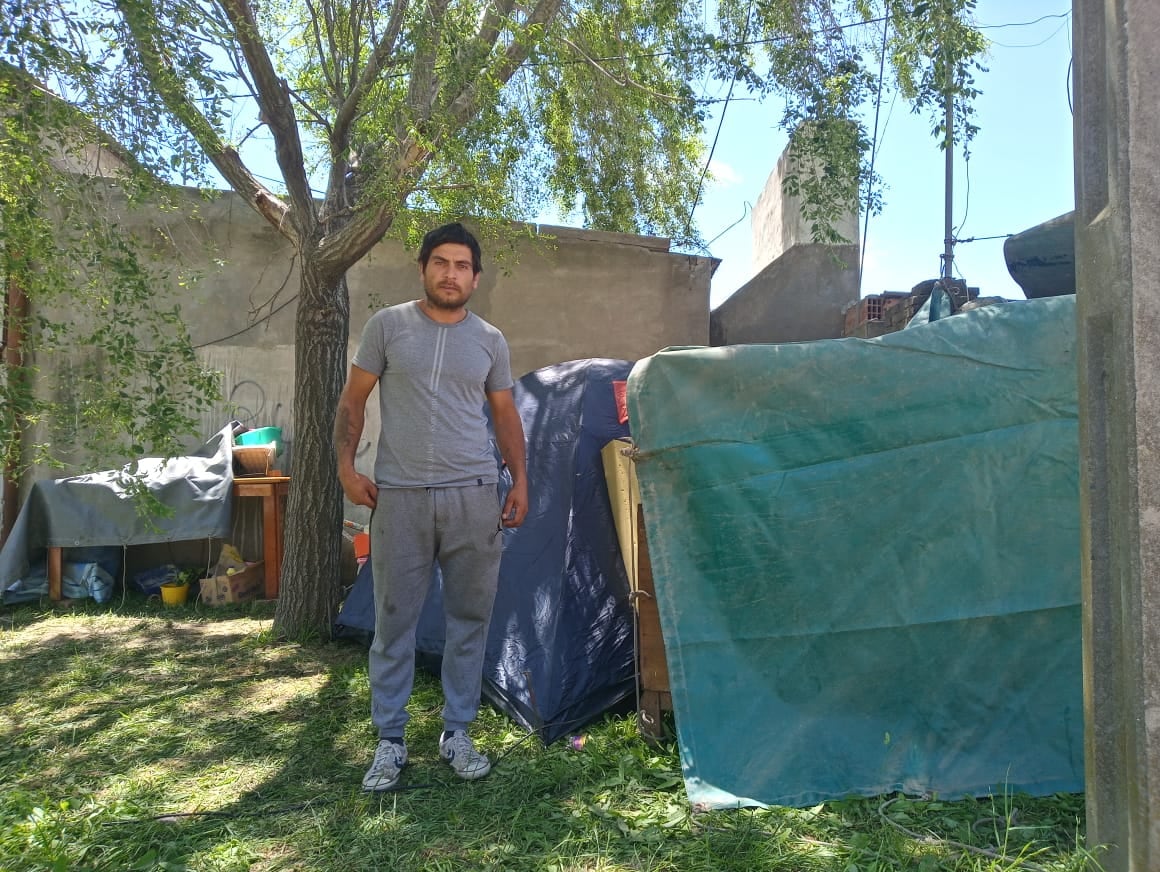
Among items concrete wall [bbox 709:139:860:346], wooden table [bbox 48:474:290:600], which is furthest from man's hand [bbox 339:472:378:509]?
concrete wall [bbox 709:139:860:346]

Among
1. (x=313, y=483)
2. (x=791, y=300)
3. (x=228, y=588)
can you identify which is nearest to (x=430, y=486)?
(x=313, y=483)

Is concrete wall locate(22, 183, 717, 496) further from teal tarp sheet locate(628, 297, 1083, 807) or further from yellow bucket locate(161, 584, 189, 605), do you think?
teal tarp sheet locate(628, 297, 1083, 807)

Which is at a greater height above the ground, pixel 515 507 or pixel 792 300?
pixel 792 300

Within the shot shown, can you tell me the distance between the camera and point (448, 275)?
2914 mm

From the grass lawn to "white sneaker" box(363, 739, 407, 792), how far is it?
0.16 ft

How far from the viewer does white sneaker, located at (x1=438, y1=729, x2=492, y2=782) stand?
9.35ft

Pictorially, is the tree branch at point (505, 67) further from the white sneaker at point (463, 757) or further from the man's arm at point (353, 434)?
the white sneaker at point (463, 757)

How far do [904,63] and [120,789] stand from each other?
5.44m

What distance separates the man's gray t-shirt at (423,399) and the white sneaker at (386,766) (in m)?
0.92

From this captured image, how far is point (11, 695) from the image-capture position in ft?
12.7

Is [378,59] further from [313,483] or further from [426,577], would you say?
[426,577]

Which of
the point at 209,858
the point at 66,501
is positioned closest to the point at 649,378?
the point at 209,858

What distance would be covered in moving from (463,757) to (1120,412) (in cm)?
228

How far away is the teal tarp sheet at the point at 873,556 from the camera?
267 cm
